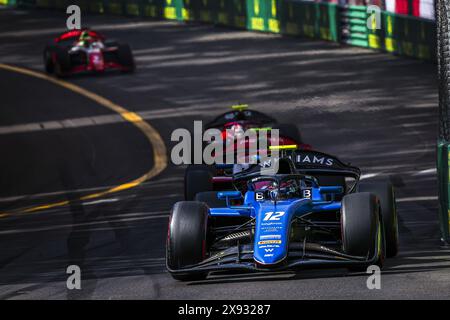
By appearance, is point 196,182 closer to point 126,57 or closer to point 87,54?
point 87,54

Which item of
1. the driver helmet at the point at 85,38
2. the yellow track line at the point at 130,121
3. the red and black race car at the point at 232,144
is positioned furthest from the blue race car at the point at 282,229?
the driver helmet at the point at 85,38

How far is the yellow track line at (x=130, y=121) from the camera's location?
2003 cm

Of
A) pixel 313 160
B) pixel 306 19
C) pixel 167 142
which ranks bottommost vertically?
pixel 167 142

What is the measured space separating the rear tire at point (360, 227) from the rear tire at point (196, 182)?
3.52m

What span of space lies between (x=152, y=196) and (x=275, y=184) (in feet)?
A: 20.5

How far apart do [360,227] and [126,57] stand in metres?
22.7

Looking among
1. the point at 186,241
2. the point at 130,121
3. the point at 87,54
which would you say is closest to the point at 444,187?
the point at 186,241

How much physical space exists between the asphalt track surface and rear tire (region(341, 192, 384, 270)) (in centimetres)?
31

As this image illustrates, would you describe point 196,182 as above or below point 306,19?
below

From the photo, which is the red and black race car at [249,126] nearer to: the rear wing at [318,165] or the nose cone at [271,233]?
the rear wing at [318,165]

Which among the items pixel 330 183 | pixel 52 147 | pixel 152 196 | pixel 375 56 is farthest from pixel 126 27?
pixel 330 183

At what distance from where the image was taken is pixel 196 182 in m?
15.9

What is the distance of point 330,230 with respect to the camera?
13.4m

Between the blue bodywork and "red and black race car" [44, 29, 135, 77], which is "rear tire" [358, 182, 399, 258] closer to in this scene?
the blue bodywork
